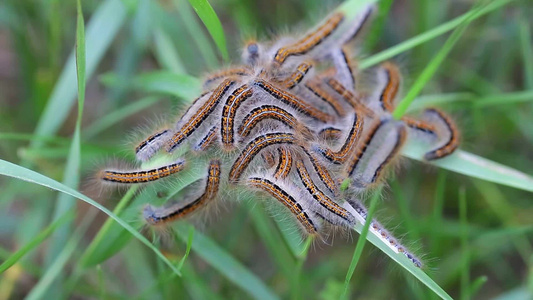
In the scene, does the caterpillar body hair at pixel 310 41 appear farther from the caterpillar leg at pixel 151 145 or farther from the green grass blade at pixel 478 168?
the green grass blade at pixel 478 168

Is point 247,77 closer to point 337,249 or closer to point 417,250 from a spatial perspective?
point 417,250

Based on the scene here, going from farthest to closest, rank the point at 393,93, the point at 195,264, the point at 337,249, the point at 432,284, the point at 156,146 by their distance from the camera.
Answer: the point at 337,249 → the point at 195,264 → the point at 393,93 → the point at 156,146 → the point at 432,284

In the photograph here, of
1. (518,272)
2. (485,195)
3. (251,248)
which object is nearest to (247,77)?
(251,248)

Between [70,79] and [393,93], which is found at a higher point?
[70,79]

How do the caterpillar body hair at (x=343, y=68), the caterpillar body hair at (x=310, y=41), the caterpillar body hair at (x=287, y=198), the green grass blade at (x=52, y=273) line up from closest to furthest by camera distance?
the caterpillar body hair at (x=287, y=198) → the caterpillar body hair at (x=310, y=41) → the caterpillar body hair at (x=343, y=68) → the green grass blade at (x=52, y=273)

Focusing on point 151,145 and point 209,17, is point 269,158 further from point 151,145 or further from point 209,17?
point 209,17

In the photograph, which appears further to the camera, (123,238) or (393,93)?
(393,93)

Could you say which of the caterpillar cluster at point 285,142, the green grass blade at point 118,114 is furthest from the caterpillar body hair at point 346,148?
the green grass blade at point 118,114

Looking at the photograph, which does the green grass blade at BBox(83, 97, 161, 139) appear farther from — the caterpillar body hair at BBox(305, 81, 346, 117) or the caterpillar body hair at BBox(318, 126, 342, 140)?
the caterpillar body hair at BBox(318, 126, 342, 140)
